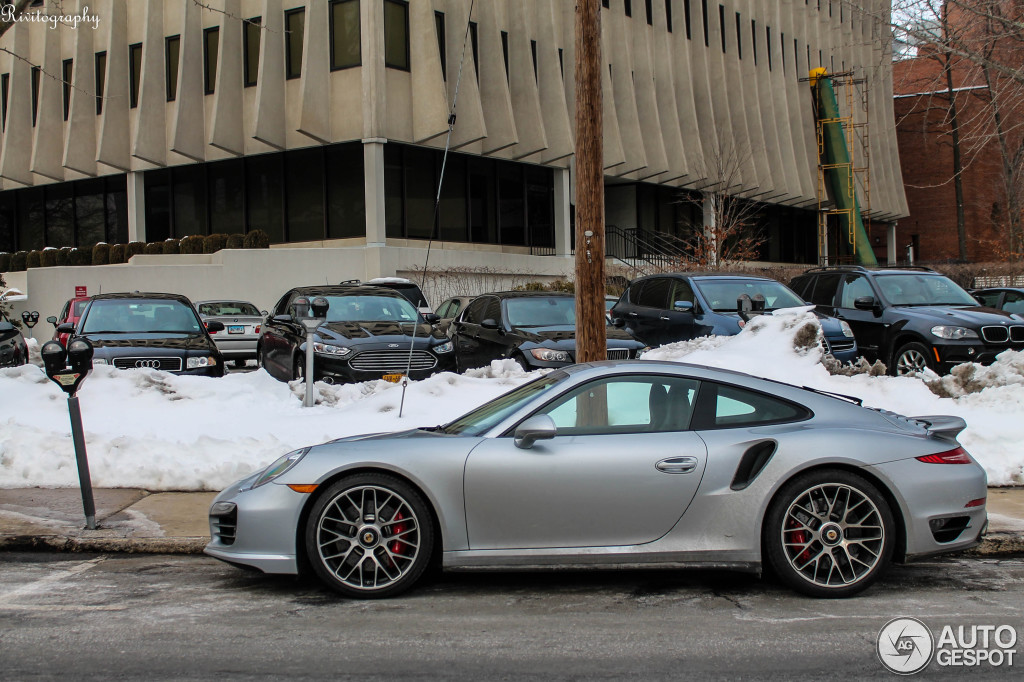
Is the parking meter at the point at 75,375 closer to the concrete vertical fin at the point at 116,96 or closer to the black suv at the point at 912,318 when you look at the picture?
the black suv at the point at 912,318

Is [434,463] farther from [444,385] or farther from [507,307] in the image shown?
[507,307]

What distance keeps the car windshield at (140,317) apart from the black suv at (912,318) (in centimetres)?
1006

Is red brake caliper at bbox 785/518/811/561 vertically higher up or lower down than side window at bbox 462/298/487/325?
lower down

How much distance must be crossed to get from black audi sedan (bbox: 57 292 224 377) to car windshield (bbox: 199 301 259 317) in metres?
8.13

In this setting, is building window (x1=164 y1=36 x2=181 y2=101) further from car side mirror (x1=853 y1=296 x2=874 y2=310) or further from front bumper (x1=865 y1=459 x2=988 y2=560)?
front bumper (x1=865 y1=459 x2=988 y2=560)

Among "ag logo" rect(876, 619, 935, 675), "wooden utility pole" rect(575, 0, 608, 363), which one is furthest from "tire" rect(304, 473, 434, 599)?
"wooden utility pole" rect(575, 0, 608, 363)

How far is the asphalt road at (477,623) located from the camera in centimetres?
452

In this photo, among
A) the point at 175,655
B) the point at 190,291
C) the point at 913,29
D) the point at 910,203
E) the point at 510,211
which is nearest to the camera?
the point at 175,655

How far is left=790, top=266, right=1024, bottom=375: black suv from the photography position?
45.0ft

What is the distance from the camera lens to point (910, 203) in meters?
58.8

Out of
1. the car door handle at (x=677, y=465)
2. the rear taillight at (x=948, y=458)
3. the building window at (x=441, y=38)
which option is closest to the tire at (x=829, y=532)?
the rear taillight at (x=948, y=458)

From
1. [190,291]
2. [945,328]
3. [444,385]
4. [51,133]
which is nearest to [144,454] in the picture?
[444,385]

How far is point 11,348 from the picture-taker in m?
15.4

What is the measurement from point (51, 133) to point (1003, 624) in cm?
3704
